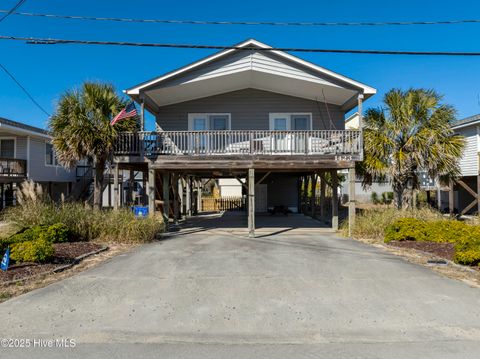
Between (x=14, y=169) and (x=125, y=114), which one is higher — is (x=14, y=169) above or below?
below

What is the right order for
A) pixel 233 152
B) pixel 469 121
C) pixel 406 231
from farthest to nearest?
pixel 469 121
pixel 233 152
pixel 406 231

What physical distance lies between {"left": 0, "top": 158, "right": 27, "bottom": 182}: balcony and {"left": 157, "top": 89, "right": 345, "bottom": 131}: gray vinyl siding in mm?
9097

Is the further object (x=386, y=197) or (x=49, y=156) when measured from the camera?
(x=386, y=197)

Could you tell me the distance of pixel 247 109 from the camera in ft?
61.3

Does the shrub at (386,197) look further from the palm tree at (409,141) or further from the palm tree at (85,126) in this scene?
the palm tree at (85,126)

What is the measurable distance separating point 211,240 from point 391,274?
6.73m

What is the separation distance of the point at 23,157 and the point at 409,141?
2041 centimetres

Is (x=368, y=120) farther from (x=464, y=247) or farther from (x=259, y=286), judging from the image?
(x=259, y=286)

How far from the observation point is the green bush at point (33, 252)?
832cm

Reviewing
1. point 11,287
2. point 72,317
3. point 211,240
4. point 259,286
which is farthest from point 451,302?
point 211,240

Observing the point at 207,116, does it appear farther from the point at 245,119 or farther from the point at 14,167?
the point at 14,167

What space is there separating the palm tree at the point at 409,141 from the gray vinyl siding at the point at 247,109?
320cm

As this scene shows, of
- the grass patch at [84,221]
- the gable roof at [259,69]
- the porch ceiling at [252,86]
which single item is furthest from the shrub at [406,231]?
the grass patch at [84,221]

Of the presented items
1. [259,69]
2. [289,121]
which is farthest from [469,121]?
[259,69]
